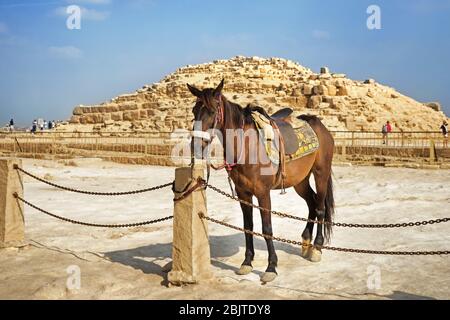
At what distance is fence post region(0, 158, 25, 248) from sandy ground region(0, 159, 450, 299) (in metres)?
0.21

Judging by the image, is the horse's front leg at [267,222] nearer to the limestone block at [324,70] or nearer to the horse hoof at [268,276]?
the horse hoof at [268,276]

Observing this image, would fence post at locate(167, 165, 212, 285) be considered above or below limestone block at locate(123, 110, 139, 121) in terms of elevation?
below

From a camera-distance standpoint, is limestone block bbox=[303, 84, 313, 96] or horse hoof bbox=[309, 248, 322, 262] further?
limestone block bbox=[303, 84, 313, 96]

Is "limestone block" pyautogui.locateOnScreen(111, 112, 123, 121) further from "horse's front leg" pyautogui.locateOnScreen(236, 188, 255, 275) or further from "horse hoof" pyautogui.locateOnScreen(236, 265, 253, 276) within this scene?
"horse hoof" pyautogui.locateOnScreen(236, 265, 253, 276)

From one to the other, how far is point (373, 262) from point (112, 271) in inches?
121

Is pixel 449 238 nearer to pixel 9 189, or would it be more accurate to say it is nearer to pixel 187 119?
pixel 9 189

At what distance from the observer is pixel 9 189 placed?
604 centimetres

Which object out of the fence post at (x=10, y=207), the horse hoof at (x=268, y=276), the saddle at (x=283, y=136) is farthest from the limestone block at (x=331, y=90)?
the horse hoof at (x=268, y=276)

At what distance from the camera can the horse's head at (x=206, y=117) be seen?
430cm

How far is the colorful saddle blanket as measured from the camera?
16.1 feet

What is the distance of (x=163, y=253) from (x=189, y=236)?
164 cm

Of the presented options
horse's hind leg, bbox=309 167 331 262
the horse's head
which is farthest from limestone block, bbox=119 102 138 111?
the horse's head

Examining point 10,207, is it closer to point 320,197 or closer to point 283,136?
point 283,136
